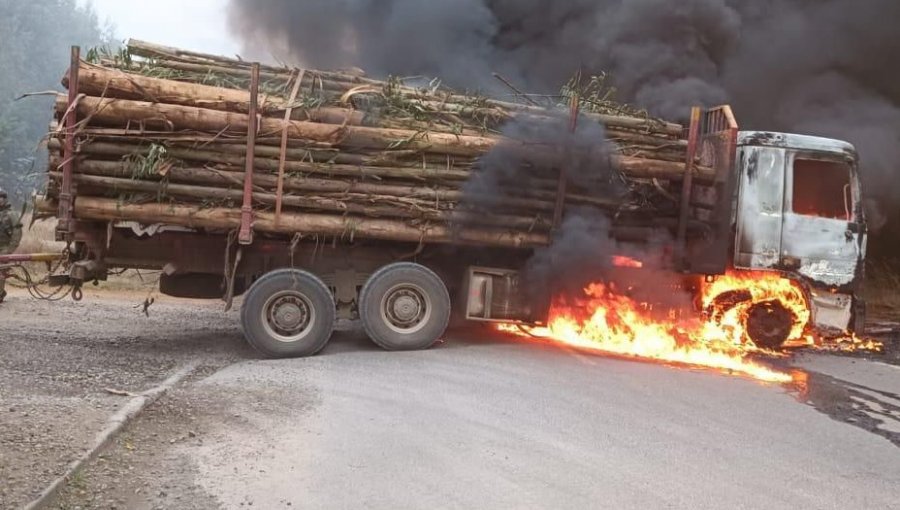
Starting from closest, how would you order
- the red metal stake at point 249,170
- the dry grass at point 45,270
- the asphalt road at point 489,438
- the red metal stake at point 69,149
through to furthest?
the asphalt road at point 489,438
the red metal stake at point 69,149
the red metal stake at point 249,170
the dry grass at point 45,270

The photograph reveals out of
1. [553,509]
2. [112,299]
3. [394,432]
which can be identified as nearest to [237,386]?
[394,432]

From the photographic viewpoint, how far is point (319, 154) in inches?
303

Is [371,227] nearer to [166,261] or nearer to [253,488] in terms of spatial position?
[166,261]

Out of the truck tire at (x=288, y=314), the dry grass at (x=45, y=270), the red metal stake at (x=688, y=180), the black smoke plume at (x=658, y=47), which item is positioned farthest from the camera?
the dry grass at (x=45, y=270)

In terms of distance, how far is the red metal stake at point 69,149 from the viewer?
6996 millimetres

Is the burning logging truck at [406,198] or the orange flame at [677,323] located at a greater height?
the burning logging truck at [406,198]

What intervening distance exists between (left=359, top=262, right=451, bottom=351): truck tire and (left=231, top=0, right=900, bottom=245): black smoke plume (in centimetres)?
480

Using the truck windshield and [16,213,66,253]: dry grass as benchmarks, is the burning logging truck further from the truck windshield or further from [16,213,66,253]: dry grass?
[16,213,66,253]: dry grass

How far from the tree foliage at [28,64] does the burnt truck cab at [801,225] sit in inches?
856

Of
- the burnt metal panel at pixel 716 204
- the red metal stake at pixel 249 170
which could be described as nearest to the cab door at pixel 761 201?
the burnt metal panel at pixel 716 204

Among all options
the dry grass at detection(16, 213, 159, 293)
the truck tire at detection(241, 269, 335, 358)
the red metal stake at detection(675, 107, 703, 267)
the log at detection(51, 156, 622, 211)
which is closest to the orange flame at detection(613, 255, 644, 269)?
the red metal stake at detection(675, 107, 703, 267)

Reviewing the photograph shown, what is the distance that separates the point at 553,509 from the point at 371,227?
447cm

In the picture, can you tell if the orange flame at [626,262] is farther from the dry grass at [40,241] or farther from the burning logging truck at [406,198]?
the dry grass at [40,241]

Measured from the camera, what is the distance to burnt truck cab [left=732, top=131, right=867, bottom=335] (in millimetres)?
8789
